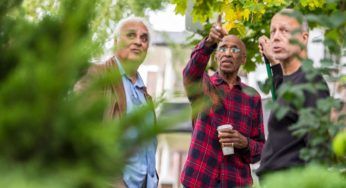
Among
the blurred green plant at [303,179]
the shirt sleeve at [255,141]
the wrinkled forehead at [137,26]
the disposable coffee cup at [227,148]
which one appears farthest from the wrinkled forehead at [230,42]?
the blurred green plant at [303,179]

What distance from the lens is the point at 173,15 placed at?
25.0 feet

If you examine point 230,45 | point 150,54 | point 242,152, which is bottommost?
point 242,152

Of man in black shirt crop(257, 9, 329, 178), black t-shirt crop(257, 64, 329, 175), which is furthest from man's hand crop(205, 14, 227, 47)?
black t-shirt crop(257, 64, 329, 175)

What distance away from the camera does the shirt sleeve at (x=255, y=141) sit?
6051 mm

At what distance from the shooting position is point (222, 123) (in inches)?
241

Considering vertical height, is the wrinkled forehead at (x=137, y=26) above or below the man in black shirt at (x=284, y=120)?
above

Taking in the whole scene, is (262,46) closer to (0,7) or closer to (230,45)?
(230,45)

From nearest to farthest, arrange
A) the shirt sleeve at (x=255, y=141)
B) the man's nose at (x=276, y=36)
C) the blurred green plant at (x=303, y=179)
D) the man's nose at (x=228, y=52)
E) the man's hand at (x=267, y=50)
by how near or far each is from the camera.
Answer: the blurred green plant at (x=303, y=179) → the man's nose at (x=276, y=36) → the man's hand at (x=267, y=50) → the shirt sleeve at (x=255, y=141) → the man's nose at (x=228, y=52)

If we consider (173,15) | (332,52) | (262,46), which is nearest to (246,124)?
(262,46)

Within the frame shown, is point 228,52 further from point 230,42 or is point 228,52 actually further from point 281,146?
point 281,146

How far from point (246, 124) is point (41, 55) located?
16.5 ft

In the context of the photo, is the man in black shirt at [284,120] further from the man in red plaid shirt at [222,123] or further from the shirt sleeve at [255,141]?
the shirt sleeve at [255,141]

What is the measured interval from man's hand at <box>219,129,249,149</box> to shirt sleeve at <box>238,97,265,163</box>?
0.06 m

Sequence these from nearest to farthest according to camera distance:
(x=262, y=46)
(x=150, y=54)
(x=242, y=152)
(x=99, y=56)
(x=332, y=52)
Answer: (x=99, y=56) → (x=150, y=54) → (x=332, y=52) → (x=262, y=46) → (x=242, y=152)
